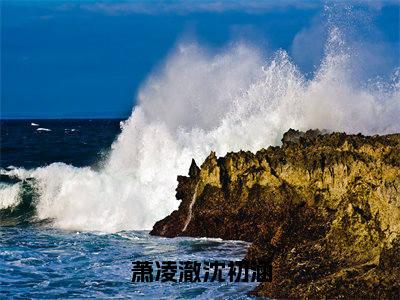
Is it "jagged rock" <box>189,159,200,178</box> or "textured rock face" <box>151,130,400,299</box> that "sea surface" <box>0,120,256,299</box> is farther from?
"jagged rock" <box>189,159,200,178</box>

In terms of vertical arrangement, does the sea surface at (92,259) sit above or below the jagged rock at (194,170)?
below

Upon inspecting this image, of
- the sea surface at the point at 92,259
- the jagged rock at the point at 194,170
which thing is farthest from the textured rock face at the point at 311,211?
the sea surface at the point at 92,259

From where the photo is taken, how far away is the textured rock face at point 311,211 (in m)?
10.3

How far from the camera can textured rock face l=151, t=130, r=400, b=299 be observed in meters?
10.3

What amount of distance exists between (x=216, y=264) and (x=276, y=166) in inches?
123

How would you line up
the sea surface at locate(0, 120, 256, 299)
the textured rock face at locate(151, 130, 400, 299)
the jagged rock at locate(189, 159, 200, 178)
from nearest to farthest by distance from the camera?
1. the textured rock face at locate(151, 130, 400, 299)
2. the sea surface at locate(0, 120, 256, 299)
3. the jagged rock at locate(189, 159, 200, 178)

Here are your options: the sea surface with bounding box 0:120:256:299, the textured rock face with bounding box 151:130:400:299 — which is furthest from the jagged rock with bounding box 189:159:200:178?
Result: the sea surface with bounding box 0:120:256:299

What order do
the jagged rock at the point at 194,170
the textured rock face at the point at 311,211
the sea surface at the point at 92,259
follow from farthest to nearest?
1. the jagged rock at the point at 194,170
2. the sea surface at the point at 92,259
3. the textured rock face at the point at 311,211

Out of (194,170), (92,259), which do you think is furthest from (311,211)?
(92,259)

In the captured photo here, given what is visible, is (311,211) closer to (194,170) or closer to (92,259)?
(194,170)

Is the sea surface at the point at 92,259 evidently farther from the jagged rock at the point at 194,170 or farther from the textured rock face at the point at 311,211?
the jagged rock at the point at 194,170

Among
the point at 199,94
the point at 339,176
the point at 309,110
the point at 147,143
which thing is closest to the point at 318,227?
the point at 339,176

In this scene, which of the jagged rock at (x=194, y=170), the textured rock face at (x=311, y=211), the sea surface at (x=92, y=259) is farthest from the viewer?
the jagged rock at (x=194, y=170)

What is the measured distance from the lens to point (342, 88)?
822 inches
